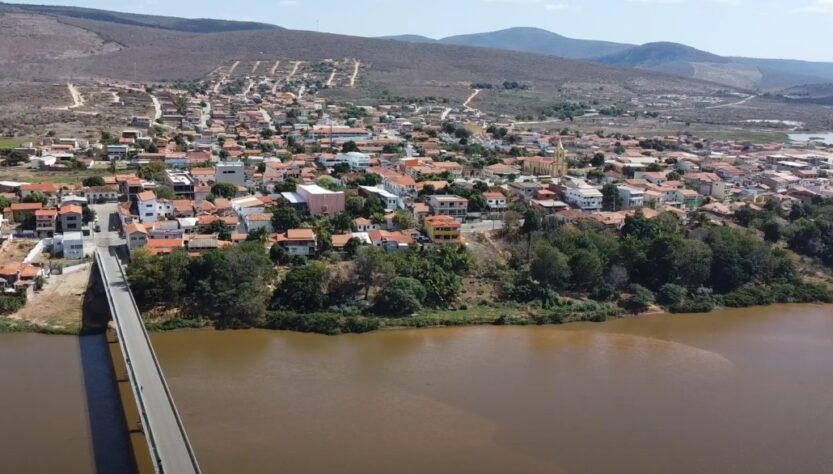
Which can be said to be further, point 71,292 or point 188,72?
point 188,72

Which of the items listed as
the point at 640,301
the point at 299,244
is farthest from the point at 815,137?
the point at 299,244

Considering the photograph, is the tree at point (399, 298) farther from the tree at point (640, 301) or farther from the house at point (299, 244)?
the tree at point (640, 301)

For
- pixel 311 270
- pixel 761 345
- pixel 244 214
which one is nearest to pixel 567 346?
pixel 761 345

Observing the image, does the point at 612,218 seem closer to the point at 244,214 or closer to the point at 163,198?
the point at 244,214

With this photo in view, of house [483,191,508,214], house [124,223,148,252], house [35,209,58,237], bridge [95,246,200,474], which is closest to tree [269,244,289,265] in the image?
house [124,223,148,252]

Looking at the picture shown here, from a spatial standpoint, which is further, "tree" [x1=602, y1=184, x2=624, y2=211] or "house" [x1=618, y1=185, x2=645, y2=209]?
"house" [x1=618, y1=185, x2=645, y2=209]

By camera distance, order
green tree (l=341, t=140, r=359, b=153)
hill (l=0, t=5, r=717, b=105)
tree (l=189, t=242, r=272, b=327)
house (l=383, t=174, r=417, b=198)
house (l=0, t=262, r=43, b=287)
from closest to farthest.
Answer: tree (l=189, t=242, r=272, b=327) → house (l=0, t=262, r=43, b=287) → house (l=383, t=174, r=417, b=198) → green tree (l=341, t=140, r=359, b=153) → hill (l=0, t=5, r=717, b=105)

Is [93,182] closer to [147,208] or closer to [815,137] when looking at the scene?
[147,208]

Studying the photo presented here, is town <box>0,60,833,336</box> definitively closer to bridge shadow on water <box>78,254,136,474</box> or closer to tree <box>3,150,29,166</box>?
tree <box>3,150,29,166</box>

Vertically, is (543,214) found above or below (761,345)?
above
